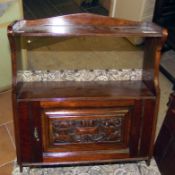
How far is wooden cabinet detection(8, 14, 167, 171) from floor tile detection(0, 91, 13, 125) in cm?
44

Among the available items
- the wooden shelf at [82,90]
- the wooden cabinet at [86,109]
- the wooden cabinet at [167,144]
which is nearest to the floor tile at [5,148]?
the wooden cabinet at [86,109]

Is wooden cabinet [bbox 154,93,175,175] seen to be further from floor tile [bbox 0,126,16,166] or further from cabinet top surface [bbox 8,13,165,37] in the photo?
floor tile [bbox 0,126,16,166]

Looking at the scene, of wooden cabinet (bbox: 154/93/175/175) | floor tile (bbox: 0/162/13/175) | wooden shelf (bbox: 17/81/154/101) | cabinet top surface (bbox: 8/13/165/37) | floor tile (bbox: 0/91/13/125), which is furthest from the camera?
floor tile (bbox: 0/91/13/125)

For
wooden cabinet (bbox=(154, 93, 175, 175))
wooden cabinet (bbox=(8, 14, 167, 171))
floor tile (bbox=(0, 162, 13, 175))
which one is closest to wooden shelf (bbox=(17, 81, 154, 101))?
wooden cabinet (bbox=(8, 14, 167, 171))

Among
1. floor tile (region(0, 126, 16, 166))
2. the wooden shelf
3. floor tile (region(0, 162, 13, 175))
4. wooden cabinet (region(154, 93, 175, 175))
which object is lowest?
floor tile (region(0, 162, 13, 175))

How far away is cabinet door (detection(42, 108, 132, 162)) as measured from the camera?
4.12ft

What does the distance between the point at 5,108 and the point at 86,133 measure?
68cm

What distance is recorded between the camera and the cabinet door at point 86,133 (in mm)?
1255

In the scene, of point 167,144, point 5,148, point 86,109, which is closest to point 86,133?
point 86,109

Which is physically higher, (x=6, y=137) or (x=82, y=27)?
(x=82, y=27)

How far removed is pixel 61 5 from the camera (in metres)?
2.85

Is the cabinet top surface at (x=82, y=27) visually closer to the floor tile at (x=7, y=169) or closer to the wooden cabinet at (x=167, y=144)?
the wooden cabinet at (x=167, y=144)

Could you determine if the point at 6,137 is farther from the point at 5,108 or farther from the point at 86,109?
the point at 86,109

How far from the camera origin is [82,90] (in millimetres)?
1265
